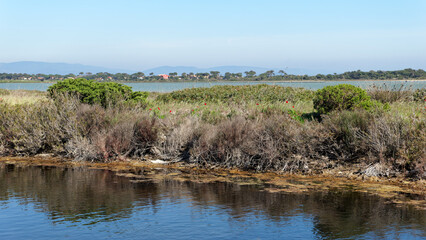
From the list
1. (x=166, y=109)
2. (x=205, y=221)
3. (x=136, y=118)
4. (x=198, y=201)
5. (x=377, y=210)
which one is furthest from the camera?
(x=166, y=109)

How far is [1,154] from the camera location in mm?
16500

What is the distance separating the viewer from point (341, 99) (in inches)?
622

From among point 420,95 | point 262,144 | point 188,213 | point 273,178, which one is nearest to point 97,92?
point 262,144

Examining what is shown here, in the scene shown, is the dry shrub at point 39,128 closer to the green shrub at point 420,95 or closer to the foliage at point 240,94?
the foliage at point 240,94

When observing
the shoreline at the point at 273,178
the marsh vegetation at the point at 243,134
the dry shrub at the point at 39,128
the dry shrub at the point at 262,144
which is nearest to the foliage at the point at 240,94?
the marsh vegetation at the point at 243,134

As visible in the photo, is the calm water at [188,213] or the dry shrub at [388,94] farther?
the dry shrub at [388,94]

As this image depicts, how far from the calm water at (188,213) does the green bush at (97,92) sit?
695 centimetres

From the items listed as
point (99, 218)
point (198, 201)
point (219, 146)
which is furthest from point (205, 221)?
point (219, 146)

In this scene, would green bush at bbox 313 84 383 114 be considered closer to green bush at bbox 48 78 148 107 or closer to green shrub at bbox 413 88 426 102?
green shrub at bbox 413 88 426 102

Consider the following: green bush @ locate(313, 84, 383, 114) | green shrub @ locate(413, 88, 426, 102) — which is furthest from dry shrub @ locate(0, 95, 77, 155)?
green shrub @ locate(413, 88, 426, 102)

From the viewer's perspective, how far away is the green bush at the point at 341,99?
51.6 ft

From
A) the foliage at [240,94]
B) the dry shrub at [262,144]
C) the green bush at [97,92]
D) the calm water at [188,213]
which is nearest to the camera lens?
the calm water at [188,213]

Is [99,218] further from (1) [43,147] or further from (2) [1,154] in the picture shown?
(2) [1,154]

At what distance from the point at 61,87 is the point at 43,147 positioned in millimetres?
4268
